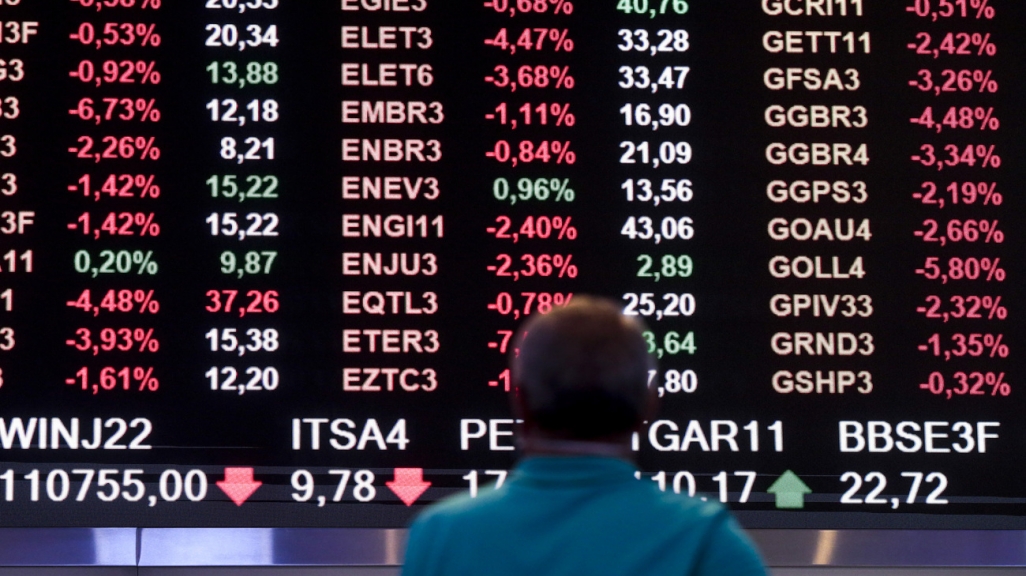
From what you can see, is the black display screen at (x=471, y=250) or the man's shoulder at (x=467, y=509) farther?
the black display screen at (x=471, y=250)

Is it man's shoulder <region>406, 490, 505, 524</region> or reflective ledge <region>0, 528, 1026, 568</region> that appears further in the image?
reflective ledge <region>0, 528, 1026, 568</region>

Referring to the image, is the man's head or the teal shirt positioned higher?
the man's head

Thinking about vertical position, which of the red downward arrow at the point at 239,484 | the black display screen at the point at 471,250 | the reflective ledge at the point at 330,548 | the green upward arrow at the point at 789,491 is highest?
the black display screen at the point at 471,250

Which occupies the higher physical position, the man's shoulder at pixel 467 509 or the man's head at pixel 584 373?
the man's head at pixel 584 373

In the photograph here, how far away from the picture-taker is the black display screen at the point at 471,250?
3326mm

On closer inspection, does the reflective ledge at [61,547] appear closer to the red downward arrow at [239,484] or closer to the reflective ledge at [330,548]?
the reflective ledge at [330,548]

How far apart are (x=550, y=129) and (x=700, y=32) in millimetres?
453

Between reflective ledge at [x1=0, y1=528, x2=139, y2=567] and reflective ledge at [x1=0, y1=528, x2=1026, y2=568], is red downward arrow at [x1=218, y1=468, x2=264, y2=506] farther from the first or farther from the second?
reflective ledge at [x1=0, y1=528, x2=139, y2=567]

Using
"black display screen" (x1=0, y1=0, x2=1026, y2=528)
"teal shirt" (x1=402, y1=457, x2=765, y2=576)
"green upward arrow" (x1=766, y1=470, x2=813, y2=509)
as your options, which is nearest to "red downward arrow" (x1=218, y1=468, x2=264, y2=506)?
"black display screen" (x1=0, y1=0, x2=1026, y2=528)

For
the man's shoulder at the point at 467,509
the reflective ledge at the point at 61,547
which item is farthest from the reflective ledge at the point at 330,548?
the man's shoulder at the point at 467,509

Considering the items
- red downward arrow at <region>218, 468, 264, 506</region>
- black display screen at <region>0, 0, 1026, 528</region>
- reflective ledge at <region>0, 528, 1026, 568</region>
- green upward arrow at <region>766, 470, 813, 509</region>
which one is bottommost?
reflective ledge at <region>0, 528, 1026, 568</region>

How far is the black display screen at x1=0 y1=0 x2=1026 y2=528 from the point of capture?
3.33 meters

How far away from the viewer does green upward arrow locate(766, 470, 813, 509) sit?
3.36 m

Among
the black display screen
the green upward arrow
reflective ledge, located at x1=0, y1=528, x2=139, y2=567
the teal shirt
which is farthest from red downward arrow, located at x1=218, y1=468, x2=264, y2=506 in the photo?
the teal shirt
